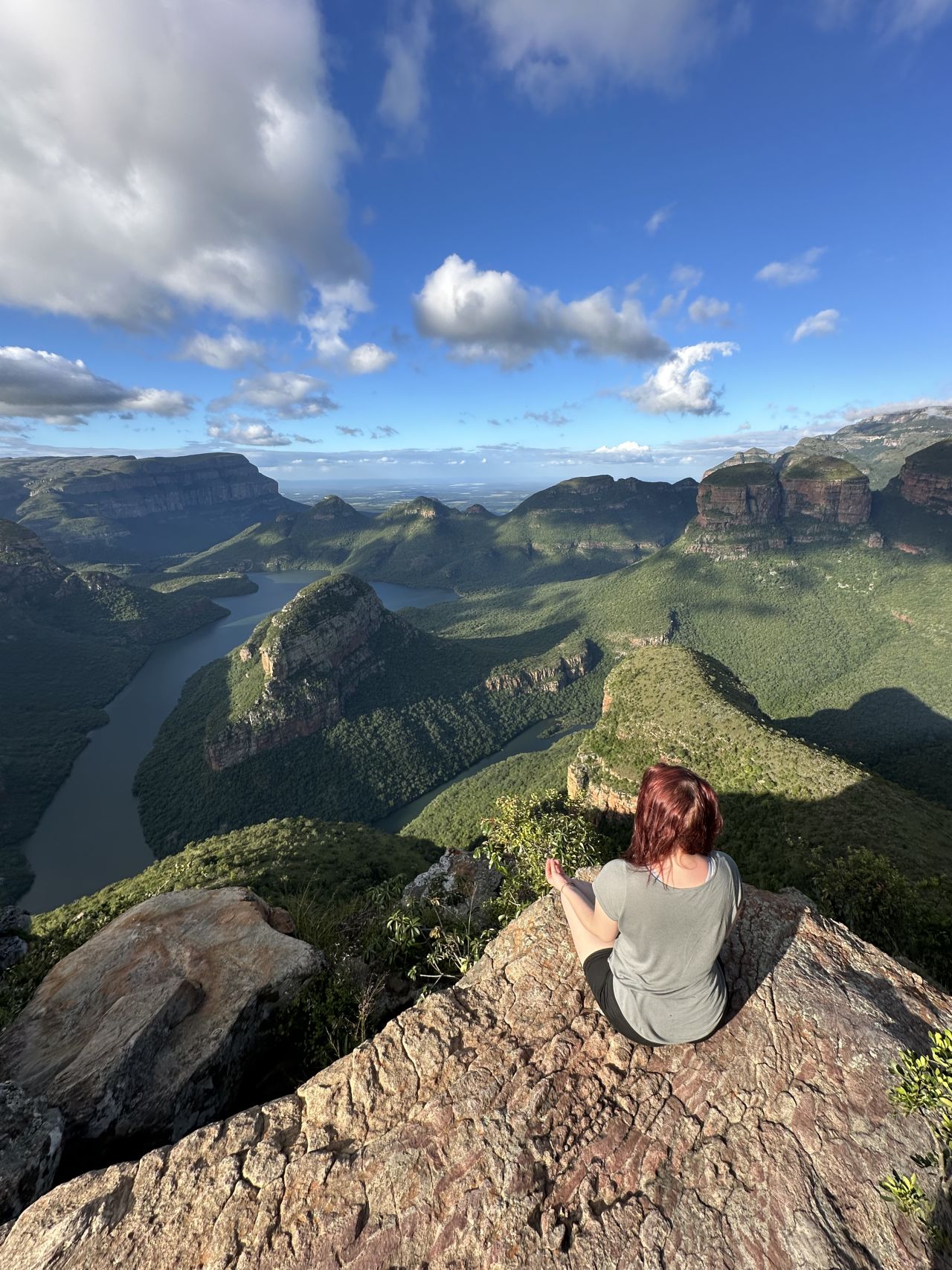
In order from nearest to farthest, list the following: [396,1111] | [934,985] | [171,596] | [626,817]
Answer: [396,1111] < [934,985] < [626,817] < [171,596]

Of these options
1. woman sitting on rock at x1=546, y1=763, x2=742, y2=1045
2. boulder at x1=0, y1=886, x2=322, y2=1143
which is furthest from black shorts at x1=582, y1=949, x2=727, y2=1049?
boulder at x1=0, y1=886, x2=322, y2=1143

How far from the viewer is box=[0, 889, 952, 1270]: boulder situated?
188 inches

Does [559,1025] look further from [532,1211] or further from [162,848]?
[162,848]

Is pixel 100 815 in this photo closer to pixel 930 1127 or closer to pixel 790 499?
pixel 930 1127

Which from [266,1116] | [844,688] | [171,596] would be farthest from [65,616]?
[844,688]

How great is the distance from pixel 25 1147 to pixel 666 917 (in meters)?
9.23

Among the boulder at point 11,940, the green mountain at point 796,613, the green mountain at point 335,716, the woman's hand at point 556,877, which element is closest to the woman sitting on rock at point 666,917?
the woman's hand at point 556,877

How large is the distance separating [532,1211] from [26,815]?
112m

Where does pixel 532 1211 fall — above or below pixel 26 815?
above

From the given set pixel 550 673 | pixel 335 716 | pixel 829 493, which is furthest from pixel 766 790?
pixel 829 493

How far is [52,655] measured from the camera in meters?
123

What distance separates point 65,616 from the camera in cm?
14438

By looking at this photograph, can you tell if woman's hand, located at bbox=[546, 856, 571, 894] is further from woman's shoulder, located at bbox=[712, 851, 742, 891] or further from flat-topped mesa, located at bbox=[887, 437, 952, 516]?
flat-topped mesa, located at bbox=[887, 437, 952, 516]

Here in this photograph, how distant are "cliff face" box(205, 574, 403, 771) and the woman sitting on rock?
93420 mm
